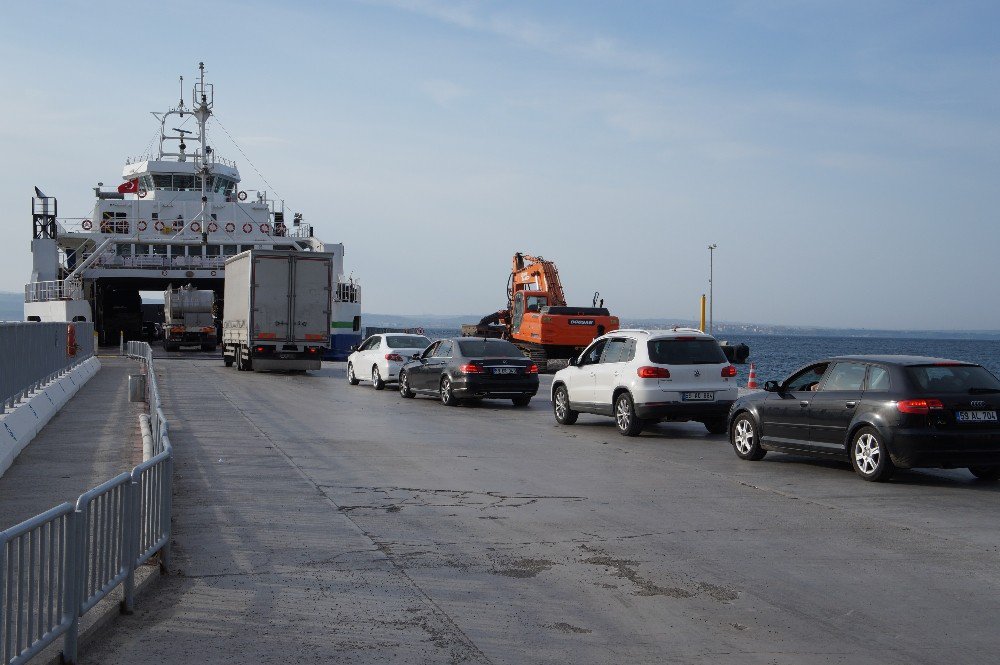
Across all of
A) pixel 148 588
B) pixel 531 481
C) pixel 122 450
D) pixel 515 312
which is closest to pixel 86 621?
pixel 148 588

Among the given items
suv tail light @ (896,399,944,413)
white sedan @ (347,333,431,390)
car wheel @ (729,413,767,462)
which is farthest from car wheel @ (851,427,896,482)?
white sedan @ (347,333,431,390)

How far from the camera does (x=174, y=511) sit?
940 centimetres

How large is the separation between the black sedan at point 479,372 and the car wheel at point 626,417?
16.8 ft

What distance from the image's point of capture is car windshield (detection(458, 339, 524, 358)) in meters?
22.3

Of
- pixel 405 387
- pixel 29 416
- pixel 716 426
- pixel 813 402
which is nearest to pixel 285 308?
pixel 405 387

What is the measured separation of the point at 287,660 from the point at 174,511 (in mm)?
4496

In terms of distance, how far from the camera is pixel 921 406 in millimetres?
11242

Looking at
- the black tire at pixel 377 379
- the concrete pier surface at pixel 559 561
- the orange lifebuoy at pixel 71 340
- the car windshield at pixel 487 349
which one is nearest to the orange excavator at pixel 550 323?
the black tire at pixel 377 379

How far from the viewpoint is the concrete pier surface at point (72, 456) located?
9.79m

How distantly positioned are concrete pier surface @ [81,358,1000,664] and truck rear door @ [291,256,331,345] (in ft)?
64.5

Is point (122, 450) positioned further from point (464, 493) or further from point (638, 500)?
point (638, 500)

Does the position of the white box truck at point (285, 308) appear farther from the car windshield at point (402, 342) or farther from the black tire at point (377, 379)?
the black tire at point (377, 379)

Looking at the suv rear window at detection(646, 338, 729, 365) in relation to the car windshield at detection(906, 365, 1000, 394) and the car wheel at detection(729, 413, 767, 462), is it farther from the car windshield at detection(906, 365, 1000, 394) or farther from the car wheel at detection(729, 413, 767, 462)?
the car windshield at detection(906, 365, 1000, 394)

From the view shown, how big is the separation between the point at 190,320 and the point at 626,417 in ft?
138
